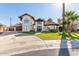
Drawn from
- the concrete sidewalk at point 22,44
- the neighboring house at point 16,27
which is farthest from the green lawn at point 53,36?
the neighboring house at point 16,27

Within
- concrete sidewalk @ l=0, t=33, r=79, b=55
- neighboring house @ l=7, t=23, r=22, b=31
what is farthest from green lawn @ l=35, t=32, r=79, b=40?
neighboring house @ l=7, t=23, r=22, b=31

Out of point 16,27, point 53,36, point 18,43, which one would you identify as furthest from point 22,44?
point 53,36

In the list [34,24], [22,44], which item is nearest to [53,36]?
[34,24]

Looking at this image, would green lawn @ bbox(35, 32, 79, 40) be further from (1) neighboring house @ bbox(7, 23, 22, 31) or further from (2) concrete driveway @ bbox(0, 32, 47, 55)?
(1) neighboring house @ bbox(7, 23, 22, 31)

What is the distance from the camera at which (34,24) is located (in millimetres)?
3889

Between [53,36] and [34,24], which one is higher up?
[34,24]

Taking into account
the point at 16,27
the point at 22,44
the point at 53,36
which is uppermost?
the point at 16,27

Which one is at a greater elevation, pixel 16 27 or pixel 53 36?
pixel 16 27

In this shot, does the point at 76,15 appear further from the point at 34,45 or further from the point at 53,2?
the point at 34,45

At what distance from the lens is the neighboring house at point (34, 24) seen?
3861 millimetres

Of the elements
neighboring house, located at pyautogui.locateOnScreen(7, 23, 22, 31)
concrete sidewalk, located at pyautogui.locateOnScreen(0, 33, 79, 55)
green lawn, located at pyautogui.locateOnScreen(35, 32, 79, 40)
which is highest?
neighboring house, located at pyautogui.locateOnScreen(7, 23, 22, 31)

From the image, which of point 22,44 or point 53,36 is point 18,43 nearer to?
point 22,44

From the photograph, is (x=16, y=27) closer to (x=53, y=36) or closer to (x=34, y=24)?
(x=34, y=24)

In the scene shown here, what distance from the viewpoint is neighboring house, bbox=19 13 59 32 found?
3.86m
